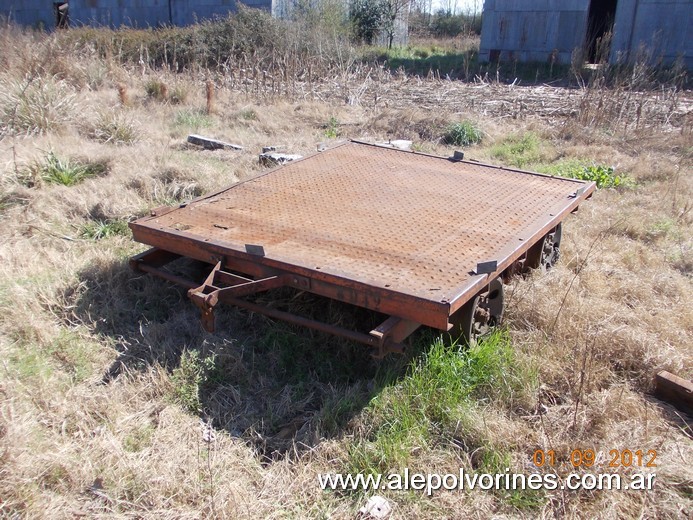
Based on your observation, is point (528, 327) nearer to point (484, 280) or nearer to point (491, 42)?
point (484, 280)

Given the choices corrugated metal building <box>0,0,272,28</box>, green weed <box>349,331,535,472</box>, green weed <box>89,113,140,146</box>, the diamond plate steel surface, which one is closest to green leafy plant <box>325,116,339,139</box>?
green weed <box>89,113,140,146</box>

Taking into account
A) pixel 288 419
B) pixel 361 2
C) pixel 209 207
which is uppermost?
pixel 361 2

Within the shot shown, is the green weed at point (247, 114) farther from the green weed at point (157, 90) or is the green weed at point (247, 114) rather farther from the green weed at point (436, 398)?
the green weed at point (436, 398)

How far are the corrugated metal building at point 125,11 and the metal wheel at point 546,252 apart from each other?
1739cm

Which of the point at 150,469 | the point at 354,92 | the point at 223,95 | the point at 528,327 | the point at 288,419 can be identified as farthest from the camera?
the point at 354,92

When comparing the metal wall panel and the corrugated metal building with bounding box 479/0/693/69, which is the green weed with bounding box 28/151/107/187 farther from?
the metal wall panel

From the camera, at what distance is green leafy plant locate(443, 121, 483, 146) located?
8109 millimetres

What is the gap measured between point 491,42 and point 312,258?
18095mm

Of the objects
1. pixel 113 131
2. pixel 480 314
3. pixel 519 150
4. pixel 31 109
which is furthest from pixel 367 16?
pixel 480 314

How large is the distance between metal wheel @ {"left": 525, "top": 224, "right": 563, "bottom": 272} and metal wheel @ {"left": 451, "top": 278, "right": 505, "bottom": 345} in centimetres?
78

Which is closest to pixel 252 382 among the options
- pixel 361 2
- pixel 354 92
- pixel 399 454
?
pixel 399 454

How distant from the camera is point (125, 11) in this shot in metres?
24.2

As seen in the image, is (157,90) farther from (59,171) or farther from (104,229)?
(104,229)

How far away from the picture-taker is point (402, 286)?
267 cm
